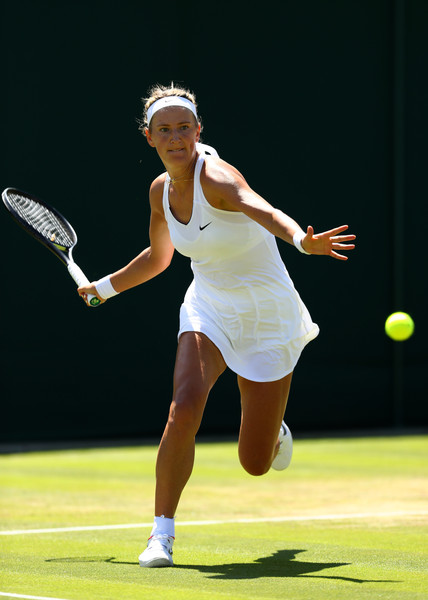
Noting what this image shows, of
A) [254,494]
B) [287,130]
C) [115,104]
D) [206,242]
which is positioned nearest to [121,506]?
[254,494]

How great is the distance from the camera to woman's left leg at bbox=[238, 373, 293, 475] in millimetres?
4738

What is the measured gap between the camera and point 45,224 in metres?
5.50

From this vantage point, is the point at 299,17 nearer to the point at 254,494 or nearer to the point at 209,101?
the point at 209,101

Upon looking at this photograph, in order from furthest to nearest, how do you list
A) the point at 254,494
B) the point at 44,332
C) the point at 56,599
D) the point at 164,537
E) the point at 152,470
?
the point at 44,332 < the point at 152,470 < the point at 254,494 < the point at 164,537 < the point at 56,599

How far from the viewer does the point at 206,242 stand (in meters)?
4.56

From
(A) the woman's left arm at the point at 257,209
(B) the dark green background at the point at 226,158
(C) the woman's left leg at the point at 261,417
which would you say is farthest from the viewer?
(B) the dark green background at the point at 226,158

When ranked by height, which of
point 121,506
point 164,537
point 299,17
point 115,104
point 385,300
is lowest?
point 164,537

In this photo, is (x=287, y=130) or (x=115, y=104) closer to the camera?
(x=115, y=104)

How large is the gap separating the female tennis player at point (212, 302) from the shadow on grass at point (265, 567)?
187 millimetres

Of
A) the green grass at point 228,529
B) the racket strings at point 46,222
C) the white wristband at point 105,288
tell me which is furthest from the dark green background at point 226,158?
the white wristband at point 105,288

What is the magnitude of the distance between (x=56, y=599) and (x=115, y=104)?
6469 millimetres

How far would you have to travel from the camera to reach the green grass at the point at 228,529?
13.0ft

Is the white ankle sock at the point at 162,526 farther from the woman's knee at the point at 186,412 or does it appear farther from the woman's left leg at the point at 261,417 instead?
the woman's left leg at the point at 261,417

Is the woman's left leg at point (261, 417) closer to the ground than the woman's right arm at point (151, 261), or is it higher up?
closer to the ground
